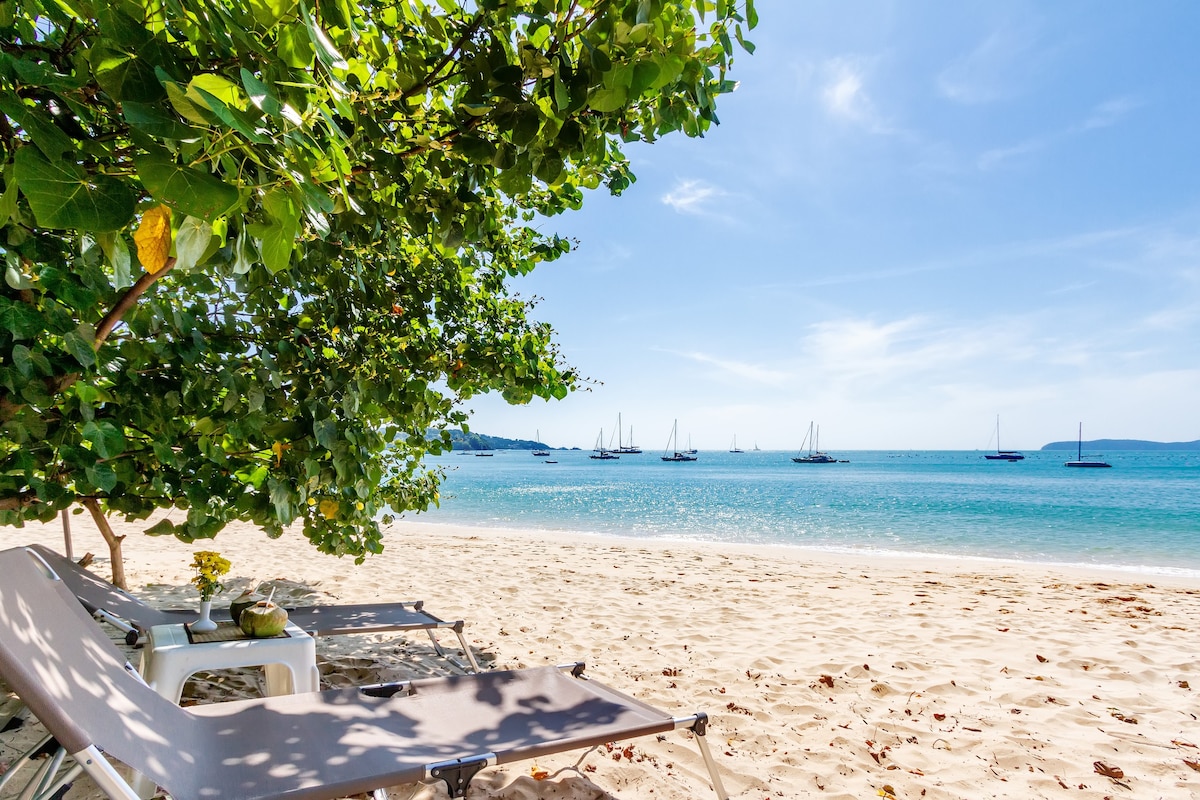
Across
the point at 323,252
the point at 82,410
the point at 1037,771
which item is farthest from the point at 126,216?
the point at 1037,771

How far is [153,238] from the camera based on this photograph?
3.09 ft

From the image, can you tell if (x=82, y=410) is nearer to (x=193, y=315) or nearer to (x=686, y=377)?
(x=193, y=315)

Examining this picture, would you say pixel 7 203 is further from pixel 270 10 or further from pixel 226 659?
pixel 226 659

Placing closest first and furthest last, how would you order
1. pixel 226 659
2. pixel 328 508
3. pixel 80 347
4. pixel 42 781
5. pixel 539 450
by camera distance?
pixel 42 781 → pixel 80 347 → pixel 226 659 → pixel 328 508 → pixel 539 450

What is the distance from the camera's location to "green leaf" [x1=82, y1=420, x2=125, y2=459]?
217 cm

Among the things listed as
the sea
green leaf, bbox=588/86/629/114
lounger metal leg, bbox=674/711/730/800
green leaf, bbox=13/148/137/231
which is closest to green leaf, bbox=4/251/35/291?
green leaf, bbox=13/148/137/231

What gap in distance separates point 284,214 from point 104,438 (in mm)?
1928

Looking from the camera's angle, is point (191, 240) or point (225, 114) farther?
point (191, 240)

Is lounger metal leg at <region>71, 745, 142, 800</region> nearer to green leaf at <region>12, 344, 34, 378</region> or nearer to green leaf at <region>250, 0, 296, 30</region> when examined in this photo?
green leaf at <region>12, 344, 34, 378</region>

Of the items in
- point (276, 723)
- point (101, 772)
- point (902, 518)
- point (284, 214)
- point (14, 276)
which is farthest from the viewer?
Result: point (902, 518)

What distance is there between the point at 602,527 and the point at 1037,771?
1778cm

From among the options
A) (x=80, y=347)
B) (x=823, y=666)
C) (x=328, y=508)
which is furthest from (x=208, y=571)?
(x=823, y=666)

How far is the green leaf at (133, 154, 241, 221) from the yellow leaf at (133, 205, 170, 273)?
22 centimetres

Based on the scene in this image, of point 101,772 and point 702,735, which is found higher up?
point 101,772
